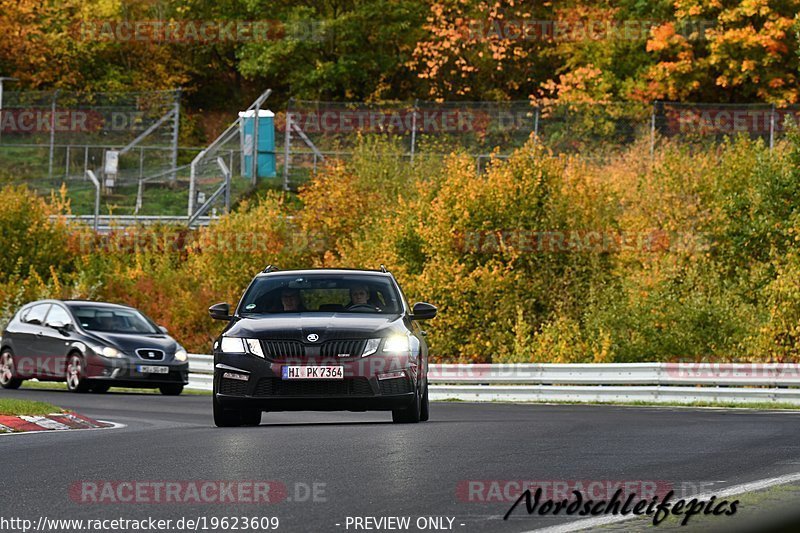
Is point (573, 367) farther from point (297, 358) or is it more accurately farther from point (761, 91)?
point (761, 91)

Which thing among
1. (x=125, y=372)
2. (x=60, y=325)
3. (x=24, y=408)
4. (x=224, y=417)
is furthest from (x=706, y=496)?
(x=60, y=325)

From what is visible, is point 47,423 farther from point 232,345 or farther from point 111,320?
point 111,320

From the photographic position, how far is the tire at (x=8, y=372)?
91.8 ft

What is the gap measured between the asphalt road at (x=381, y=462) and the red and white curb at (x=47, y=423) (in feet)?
1.68

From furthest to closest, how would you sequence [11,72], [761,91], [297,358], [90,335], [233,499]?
[11,72] → [761,91] → [90,335] → [297,358] → [233,499]

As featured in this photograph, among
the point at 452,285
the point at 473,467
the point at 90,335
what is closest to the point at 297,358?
the point at 473,467

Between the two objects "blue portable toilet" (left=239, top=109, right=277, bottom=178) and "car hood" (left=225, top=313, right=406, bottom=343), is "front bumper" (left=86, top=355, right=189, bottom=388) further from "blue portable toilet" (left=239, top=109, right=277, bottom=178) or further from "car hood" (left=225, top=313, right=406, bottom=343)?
"blue portable toilet" (left=239, top=109, right=277, bottom=178)

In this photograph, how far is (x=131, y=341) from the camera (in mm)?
26094

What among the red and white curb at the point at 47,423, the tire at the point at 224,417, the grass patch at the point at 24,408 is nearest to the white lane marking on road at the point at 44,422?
the red and white curb at the point at 47,423

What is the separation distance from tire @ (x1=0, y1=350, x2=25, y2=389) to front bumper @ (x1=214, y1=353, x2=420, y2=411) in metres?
13.2

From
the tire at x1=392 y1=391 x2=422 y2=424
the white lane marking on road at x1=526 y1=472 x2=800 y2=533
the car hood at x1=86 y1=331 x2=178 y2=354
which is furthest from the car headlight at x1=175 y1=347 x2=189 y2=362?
the white lane marking on road at x1=526 y1=472 x2=800 y2=533

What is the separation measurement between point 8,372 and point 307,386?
14.2 meters

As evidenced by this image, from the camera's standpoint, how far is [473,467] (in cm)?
1145

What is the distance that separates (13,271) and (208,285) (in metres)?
7.27
